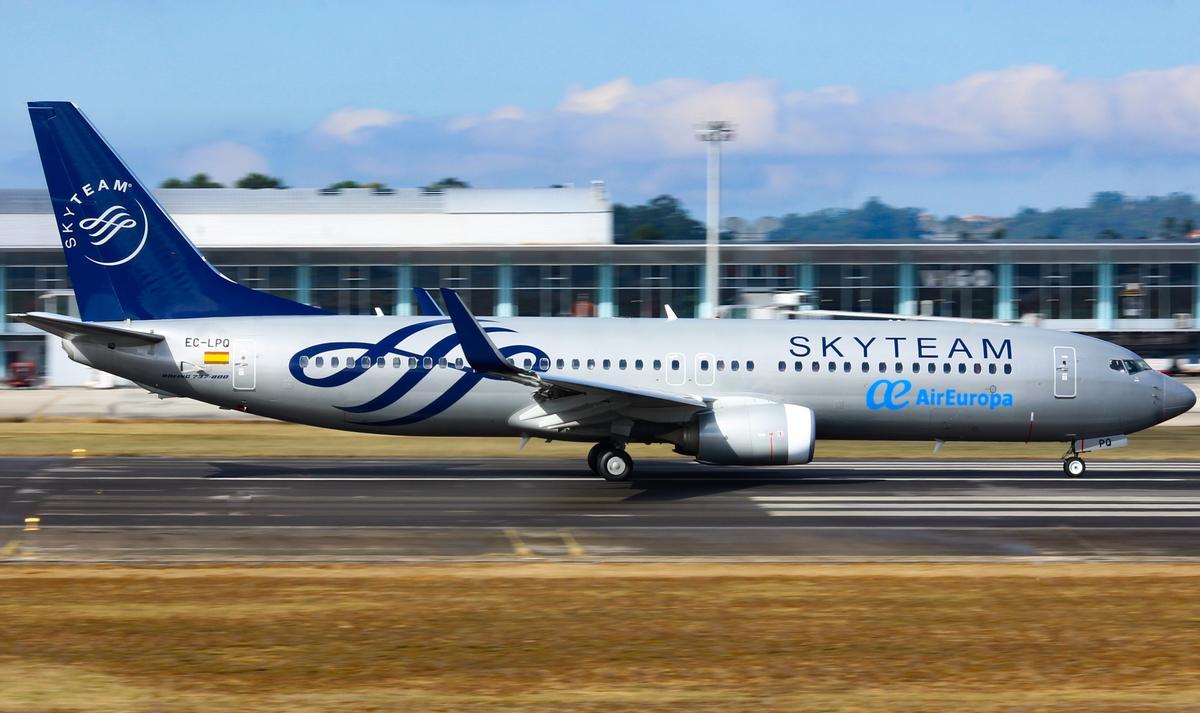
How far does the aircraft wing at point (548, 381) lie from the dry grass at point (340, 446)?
21.5 feet

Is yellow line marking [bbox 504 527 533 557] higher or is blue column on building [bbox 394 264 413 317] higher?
blue column on building [bbox 394 264 413 317]

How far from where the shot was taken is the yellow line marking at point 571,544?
1814 centimetres

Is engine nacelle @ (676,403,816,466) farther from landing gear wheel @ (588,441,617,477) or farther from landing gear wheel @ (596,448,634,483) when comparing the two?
landing gear wheel @ (588,441,617,477)

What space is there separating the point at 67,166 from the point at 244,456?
8.45 meters

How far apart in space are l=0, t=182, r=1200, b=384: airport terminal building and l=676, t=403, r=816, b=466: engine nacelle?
1669 inches

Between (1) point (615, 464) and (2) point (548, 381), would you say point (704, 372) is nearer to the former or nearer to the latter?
(1) point (615, 464)

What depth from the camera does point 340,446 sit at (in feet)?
115

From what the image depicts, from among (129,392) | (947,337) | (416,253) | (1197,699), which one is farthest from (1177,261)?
(1197,699)

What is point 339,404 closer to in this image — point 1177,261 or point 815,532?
point 815,532

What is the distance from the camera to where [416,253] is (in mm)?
66500

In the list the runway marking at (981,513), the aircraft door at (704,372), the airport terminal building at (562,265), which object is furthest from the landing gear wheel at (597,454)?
the airport terminal building at (562,265)

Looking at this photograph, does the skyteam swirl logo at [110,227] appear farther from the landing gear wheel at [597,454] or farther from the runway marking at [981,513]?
the runway marking at [981,513]

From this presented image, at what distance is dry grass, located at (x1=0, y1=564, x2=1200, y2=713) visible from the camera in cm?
1062

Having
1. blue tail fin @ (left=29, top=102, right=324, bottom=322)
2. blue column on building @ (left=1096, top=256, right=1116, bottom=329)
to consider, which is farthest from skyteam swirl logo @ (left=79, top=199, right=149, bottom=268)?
blue column on building @ (left=1096, top=256, right=1116, bottom=329)
